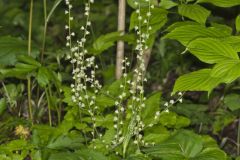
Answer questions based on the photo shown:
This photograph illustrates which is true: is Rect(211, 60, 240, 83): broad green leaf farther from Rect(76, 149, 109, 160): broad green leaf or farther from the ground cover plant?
Rect(76, 149, 109, 160): broad green leaf

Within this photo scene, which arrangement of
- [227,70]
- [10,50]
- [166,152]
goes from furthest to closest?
1. [10,50]
2. [166,152]
3. [227,70]

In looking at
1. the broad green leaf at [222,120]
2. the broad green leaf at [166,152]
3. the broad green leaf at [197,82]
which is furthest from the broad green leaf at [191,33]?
the broad green leaf at [222,120]

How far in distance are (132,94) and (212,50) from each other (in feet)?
2.41

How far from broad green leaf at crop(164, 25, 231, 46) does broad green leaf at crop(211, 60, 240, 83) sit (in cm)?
17

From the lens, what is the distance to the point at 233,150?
9.62 feet

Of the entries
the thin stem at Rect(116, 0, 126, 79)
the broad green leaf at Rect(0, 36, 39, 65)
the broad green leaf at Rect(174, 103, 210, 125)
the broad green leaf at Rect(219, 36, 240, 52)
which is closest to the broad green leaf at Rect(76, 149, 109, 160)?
the broad green leaf at Rect(219, 36, 240, 52)

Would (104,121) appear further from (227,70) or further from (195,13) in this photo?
(227,70)

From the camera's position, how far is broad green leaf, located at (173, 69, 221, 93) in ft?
5.27

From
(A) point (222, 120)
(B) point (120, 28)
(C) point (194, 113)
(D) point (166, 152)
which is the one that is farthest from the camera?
(A) point (222, 120)

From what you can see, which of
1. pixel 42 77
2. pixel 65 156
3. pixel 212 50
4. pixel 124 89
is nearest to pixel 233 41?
pixel 212 50

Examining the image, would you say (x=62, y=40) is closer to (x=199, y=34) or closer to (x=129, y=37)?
(x=129, y=37)

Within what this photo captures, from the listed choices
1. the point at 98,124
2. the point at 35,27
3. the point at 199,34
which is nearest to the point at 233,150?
the point at 98,124

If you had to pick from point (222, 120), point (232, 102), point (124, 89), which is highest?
point (124, 89)

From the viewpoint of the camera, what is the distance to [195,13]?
6.02 ft
